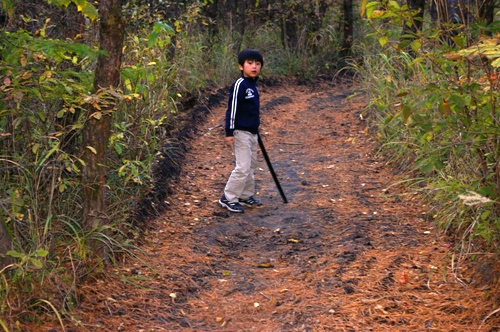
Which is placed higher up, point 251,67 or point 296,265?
point 251,67

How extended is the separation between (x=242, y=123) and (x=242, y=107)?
0.16 metres

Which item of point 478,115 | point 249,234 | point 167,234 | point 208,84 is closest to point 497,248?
point 478,115

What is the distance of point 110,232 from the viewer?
4.91 metres

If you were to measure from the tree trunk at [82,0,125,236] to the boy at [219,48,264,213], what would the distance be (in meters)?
2.10

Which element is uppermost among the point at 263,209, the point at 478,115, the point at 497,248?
the point at 478,115

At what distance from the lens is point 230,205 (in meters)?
6.62

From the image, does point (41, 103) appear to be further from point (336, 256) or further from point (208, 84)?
point (208, 84)

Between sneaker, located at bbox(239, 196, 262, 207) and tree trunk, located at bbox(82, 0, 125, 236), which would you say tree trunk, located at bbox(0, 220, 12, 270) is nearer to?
tree trunk, located at bbox(82, 0, 125, 236)

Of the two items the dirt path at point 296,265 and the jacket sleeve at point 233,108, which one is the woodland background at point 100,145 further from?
the jacket sleeve at point 233,108

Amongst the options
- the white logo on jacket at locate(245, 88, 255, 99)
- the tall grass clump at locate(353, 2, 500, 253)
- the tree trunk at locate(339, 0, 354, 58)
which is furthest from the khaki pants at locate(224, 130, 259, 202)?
the tree trunk at locate(339, 0, 354, 58)

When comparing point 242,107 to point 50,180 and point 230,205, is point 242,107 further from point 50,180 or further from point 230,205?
point 50,180

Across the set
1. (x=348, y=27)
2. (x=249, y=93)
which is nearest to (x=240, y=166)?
(x=249, y=93)

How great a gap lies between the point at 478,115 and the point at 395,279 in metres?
1.29

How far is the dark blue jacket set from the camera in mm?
6574
